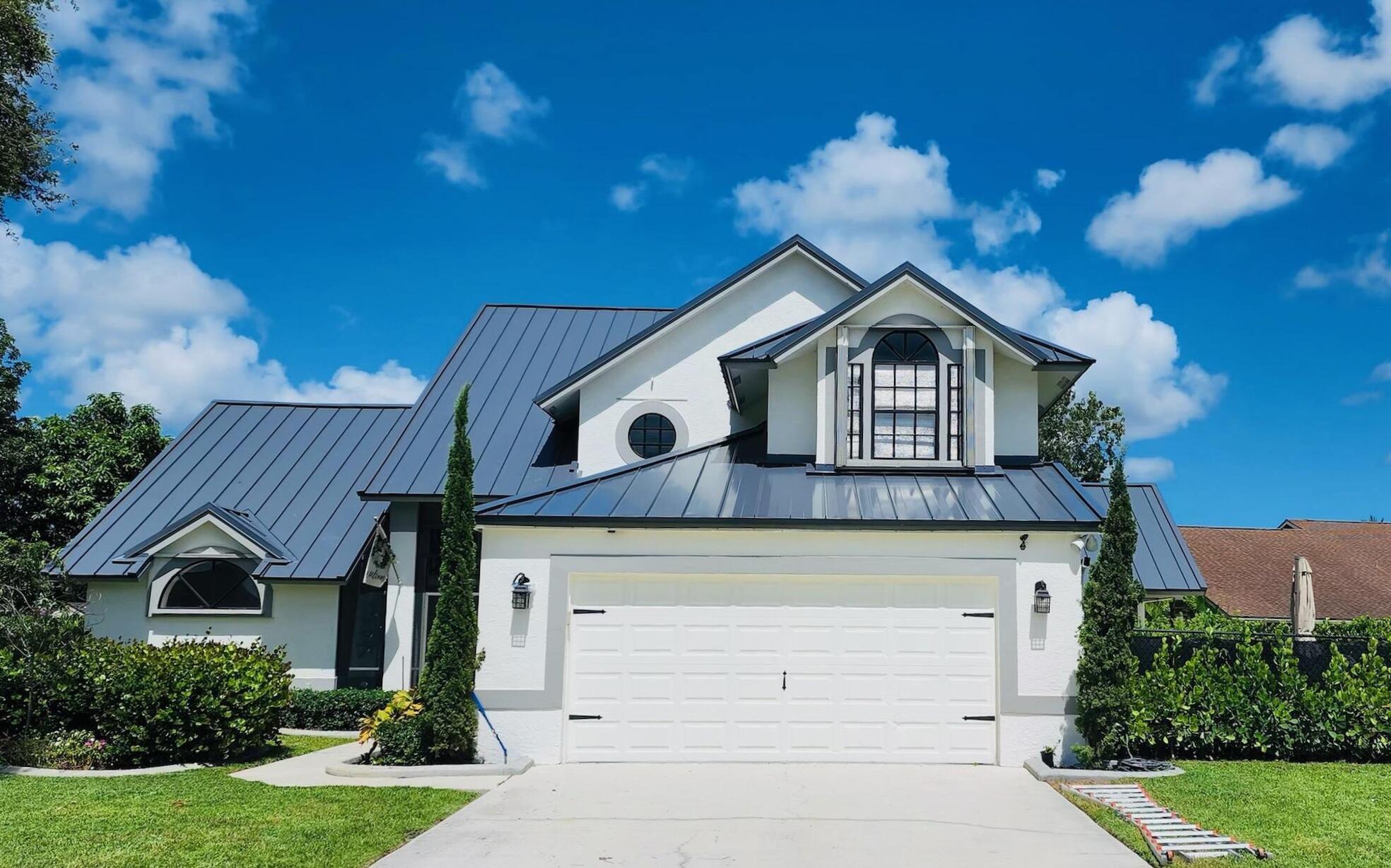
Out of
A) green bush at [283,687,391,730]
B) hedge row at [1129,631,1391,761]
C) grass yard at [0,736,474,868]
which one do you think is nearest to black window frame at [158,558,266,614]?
green bush at [283,687,391,730]

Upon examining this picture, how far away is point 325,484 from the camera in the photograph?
19.3m

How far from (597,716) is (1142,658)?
24.1ft

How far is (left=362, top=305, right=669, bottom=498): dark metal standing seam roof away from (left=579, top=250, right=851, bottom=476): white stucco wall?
1.13 m

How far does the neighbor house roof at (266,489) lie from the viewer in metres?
17.5

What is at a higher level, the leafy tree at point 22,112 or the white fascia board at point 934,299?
the leafy tree at point 22,112

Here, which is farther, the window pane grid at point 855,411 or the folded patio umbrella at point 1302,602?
the folded patio umbrella at point 1302,602

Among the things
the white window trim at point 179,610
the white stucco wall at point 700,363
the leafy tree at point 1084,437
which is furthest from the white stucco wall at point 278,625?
the leafy tree at point 1084,437

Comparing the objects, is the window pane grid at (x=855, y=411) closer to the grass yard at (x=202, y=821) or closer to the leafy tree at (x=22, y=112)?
the grass yard at (x=202, y=821)

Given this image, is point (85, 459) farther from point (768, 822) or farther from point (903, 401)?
point (768, 822)

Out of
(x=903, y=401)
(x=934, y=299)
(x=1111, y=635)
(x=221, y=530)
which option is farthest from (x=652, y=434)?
(x=1111, y=635)

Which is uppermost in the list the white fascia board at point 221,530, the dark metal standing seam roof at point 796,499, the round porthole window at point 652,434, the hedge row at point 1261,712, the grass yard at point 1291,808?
the round porthole window at point 652,434

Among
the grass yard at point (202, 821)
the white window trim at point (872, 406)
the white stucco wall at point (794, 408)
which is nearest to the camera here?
the grass yard at point (202, 821)

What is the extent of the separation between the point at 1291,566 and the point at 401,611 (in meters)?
31.7

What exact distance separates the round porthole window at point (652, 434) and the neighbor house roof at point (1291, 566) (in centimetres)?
2409
